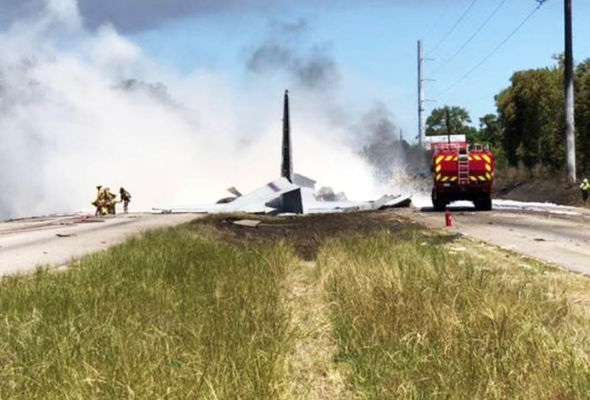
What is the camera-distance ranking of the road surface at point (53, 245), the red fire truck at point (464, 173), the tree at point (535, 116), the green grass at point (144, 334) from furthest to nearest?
the tree at point (535, 116)
the red fire truck at point (464, 173)
the road surface at point (53, 245)
the green grass at point (144, 334)

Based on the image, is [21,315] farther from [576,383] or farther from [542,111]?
[542,111]

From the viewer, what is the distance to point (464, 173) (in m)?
29.5

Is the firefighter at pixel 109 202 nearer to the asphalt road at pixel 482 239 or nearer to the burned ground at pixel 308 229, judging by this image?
the burned ground at pixel 308 229

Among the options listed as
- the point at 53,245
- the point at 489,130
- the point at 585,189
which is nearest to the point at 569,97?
the point at 585,189

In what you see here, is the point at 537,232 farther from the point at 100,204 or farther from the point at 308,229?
the point at 100,204

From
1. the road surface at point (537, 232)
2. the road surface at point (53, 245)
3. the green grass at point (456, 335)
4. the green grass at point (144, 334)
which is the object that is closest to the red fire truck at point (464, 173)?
the road surface at point (537, 232)

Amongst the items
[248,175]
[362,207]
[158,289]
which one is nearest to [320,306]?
[158,289]

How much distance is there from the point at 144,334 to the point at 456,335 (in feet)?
8.60

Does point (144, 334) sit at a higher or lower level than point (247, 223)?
lower

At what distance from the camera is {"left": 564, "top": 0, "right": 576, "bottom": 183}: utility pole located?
36.0 m

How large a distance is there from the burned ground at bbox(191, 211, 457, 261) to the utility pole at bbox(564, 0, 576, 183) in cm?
1518

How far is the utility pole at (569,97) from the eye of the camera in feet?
118

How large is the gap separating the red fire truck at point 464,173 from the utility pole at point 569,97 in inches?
332

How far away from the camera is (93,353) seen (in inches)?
201
